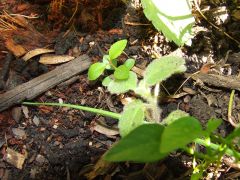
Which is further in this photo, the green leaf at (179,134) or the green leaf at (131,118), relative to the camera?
the green leaf at (131,118)

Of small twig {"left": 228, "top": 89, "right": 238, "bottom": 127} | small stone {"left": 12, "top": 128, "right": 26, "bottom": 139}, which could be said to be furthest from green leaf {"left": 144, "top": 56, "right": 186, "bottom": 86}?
small stone {"left": 12, "top": 128, "right": 26, "bottom": 139}

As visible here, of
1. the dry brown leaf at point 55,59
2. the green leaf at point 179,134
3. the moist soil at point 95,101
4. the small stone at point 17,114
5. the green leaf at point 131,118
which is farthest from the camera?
the dry brown leaf at point 55,59

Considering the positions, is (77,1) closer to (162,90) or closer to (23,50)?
(23,50)

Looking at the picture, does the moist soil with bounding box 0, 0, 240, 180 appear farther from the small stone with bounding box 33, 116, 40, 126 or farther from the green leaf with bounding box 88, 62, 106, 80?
the green leaf with bounding box 88, 62, 106, 80

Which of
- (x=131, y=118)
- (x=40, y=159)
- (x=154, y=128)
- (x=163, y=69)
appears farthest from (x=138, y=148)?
(x=40, y=159)

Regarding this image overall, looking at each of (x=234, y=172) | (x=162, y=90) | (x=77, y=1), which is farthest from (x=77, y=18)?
(x=234, y=172)

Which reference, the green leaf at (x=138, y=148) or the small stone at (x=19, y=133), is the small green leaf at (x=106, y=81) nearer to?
the small stone at (x=19, y=133)

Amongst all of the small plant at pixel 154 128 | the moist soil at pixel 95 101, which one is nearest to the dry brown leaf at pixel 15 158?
the moist soil at pixel 95 101
